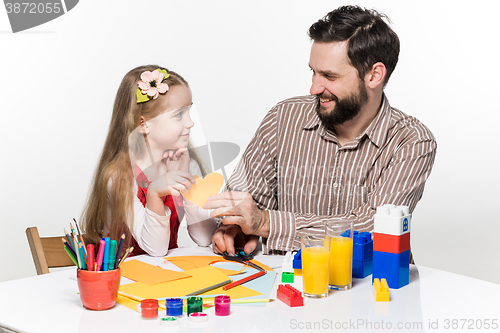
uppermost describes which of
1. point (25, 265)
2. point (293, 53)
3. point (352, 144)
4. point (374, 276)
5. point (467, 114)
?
point (293, 53)

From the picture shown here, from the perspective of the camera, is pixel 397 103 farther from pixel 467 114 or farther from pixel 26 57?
pixel 26 57

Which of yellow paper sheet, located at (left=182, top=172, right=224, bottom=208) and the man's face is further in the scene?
the man's face

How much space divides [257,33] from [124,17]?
0.81 m

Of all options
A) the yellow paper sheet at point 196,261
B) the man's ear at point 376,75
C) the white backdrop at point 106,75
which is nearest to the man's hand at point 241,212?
the yellow paper sheet at point 196,261

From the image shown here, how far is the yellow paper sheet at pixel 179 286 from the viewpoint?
1.02m

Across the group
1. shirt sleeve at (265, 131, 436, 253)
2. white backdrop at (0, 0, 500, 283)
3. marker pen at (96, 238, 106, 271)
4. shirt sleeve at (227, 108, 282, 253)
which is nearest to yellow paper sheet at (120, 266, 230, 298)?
marker pen at (96, 238, 106, 271)

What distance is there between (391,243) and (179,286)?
45 centimetres

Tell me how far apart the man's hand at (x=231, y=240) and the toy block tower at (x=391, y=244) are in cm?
40

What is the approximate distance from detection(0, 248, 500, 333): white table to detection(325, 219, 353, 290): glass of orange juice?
3 cm

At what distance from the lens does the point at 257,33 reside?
3.23 meters

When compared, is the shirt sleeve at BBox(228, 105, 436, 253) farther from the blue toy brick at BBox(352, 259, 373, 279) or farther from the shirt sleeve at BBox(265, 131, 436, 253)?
the blue toy brick at BBox(352, 259, 373, 279)

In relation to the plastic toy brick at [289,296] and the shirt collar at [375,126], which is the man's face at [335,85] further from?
the plastic toy brick at [289,296]

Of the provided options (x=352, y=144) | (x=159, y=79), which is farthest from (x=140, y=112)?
(x=352, y=144)

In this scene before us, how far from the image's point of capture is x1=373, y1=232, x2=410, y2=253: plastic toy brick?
1.08 metres
